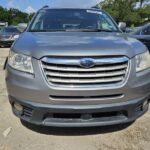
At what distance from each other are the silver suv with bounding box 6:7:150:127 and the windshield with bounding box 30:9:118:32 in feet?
4.52

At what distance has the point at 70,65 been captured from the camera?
390 cm

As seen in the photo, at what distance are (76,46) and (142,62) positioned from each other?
860 mm

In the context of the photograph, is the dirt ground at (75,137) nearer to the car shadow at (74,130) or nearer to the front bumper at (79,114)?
the car shadow at (74,130)

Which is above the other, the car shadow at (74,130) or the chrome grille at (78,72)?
the chrome grille at (78,72)

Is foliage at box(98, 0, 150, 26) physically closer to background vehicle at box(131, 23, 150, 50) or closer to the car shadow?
background vehicle at box(131, 23, 150, 50)

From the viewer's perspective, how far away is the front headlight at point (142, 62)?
417 cm

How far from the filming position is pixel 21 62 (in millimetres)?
4121

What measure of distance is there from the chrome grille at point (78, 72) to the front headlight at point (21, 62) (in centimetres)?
19

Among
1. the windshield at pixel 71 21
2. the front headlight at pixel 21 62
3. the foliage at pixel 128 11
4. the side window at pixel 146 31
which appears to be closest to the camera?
the front headlight at pixel 21 62

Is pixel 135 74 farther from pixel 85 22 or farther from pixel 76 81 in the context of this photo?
pixel 85 22

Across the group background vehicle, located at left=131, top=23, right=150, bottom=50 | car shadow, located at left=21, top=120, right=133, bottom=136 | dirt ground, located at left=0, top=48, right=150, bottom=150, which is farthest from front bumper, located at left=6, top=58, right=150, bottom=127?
background vehicle, located at left=131, top=23, right=150, bottom=50

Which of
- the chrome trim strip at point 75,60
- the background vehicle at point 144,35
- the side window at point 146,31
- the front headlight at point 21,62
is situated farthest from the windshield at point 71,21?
the side window at point 146,31

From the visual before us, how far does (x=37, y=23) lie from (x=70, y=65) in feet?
6.98

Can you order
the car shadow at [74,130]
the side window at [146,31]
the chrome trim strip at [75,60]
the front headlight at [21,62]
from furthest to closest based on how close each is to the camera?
the side window at [146,31] < the car shadow at [74,130] < the front headlight at [21,62] < the chrome trim strip at [75,60]
